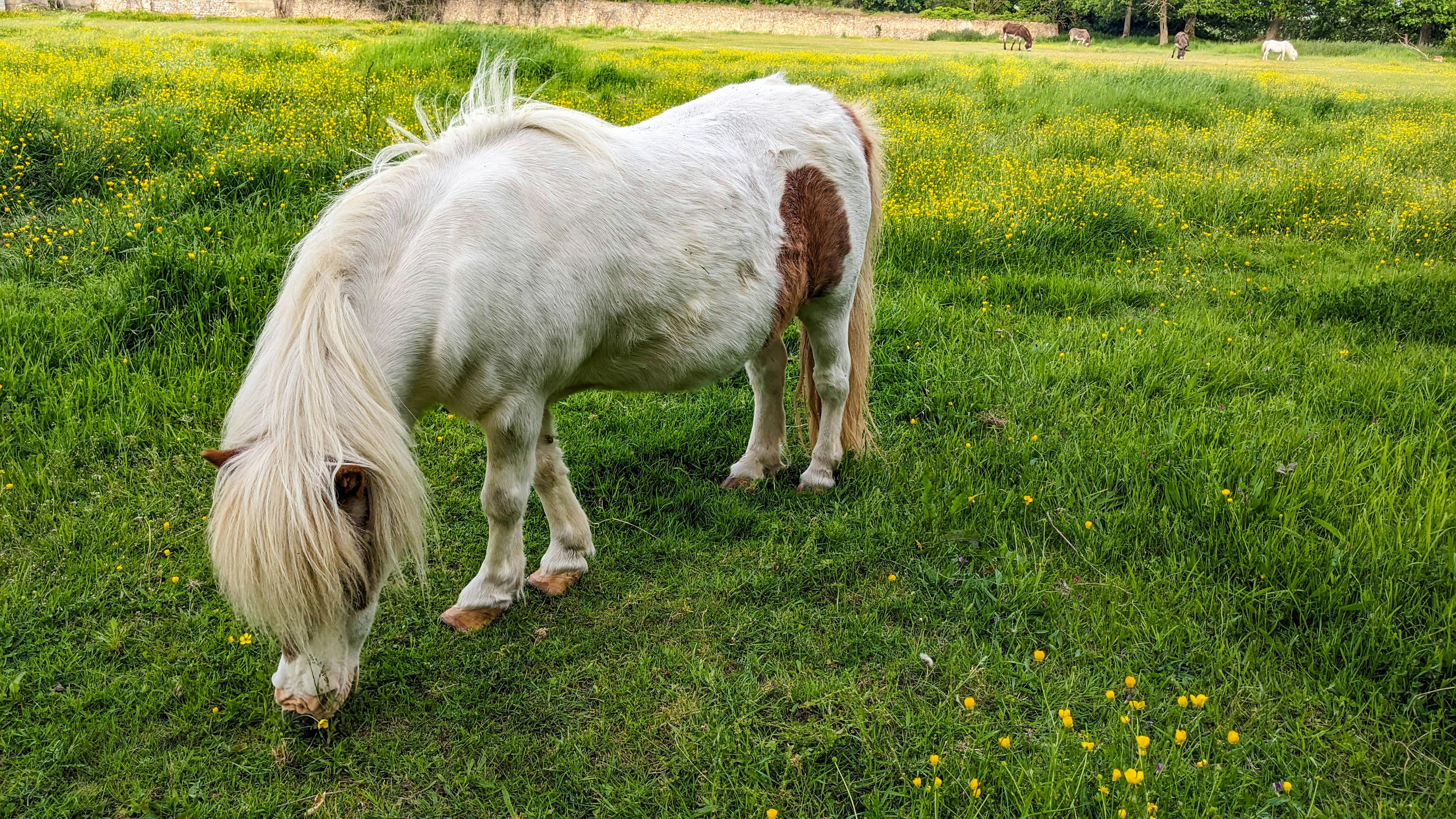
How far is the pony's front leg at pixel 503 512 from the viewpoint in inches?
100.0

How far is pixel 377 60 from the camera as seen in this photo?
9812 mm

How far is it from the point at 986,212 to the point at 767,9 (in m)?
35.0

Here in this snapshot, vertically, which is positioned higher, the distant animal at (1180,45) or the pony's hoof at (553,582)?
the distant animal at (1180,45)

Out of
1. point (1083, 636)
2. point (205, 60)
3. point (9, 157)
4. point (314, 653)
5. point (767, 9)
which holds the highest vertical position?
point (767, 9)

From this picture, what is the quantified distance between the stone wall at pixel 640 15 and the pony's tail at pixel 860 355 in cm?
2775

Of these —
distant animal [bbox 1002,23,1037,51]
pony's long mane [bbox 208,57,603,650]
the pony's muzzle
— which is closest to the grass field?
the pony's muzzle

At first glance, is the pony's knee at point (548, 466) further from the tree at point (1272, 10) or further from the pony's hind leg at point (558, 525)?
the tree at point (1272, 10)

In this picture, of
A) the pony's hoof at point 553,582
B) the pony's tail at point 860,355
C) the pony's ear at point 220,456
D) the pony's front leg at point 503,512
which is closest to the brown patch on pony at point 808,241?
the pony's tail at point 860,355

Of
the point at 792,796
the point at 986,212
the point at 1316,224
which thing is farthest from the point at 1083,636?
the point at 1316,224

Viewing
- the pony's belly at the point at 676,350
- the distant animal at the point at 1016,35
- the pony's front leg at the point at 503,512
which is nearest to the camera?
the pony's front leg at the point at 503,512

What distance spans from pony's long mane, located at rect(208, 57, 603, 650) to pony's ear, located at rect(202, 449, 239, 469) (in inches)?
0.7

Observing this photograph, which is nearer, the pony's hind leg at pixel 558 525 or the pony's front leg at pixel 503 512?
the pony's front leg at pixel 503 512

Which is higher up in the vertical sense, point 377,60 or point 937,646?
point 377,60

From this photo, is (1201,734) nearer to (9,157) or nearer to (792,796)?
(792,796)
